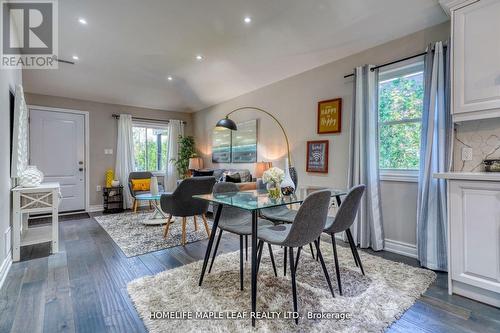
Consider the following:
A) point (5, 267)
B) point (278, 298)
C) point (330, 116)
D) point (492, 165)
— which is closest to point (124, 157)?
point (5, 267)

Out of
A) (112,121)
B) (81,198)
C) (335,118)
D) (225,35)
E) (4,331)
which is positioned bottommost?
(4,331)

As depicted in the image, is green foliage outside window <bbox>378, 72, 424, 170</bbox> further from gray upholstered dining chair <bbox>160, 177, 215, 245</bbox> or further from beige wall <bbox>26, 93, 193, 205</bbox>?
beige wall <bbox>26, 93, 193, 205</bbox>

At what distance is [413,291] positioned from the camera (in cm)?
201

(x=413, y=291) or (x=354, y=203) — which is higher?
(x=354, y=203)

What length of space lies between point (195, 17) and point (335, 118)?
218cm

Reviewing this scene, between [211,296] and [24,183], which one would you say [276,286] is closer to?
[211,296]

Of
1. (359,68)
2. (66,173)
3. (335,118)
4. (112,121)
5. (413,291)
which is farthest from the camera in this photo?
(112,121)

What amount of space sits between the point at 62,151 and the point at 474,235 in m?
6.53

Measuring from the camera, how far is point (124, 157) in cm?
575

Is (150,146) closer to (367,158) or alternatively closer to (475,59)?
(367,158)

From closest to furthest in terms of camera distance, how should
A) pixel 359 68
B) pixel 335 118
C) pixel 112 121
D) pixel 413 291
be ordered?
pixel 413 291, pixel 359 68, pixel 335 118, pixel 112 121

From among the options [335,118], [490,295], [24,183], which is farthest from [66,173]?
[490,295]

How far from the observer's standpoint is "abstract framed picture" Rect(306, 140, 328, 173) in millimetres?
3580

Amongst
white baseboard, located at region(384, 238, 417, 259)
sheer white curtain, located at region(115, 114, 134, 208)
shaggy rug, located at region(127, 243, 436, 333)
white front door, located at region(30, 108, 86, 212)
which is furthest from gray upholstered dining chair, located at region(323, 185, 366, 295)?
white front door, located at region(30, 108, 86, 212)
